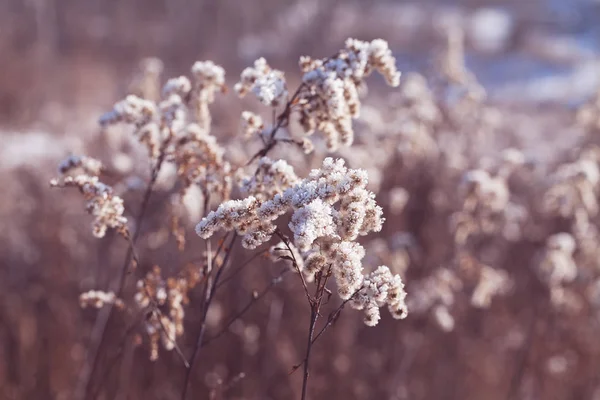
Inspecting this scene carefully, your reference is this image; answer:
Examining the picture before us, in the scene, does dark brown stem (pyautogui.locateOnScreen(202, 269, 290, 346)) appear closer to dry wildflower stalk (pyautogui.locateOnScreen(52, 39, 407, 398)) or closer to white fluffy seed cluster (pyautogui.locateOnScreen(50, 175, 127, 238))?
dry wildflower stalk (pyautogui.locateOnScreen(52, 39, 407, 398))

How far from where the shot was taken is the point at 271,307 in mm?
5285

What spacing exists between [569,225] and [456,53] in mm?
2195

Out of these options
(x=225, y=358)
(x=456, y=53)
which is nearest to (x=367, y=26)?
(x=456, y=53)

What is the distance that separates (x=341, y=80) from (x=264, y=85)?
36 centimetres

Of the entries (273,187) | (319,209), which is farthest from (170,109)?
(319,209)

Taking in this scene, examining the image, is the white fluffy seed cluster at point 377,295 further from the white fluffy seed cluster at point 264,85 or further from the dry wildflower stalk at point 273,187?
the white fluffy seed cluster at point 264,85

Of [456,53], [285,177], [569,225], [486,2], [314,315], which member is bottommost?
[314,315]

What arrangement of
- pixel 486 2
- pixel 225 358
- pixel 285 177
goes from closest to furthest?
pixel 285 177, pixel 225 358, pixel 486 2

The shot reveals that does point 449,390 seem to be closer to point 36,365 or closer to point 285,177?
point 36,365

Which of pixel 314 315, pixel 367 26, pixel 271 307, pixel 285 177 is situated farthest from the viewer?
pixel 367 26

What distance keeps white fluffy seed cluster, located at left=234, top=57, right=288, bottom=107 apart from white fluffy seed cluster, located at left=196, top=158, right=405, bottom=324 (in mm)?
590

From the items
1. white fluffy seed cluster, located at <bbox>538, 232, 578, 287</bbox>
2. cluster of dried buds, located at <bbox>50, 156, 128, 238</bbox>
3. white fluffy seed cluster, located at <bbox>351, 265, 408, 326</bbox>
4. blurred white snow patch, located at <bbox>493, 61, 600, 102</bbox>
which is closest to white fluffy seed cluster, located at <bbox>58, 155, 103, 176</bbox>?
cluster of dried buds, located at <bbox>50, 156, 128, 238</bbox>

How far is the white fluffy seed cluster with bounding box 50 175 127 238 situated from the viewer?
107 inches

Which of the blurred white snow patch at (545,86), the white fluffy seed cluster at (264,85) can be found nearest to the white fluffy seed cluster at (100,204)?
the white fluffy seed cluster at (264,85)
